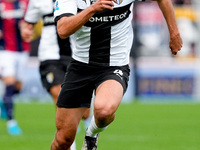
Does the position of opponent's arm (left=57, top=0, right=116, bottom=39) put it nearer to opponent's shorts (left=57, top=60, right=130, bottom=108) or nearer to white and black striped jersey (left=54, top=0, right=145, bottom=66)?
white and black striped jersey (left=54, top=0, right=145, bottom=66)

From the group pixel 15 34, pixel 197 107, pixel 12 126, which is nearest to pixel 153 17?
pixel 197 107

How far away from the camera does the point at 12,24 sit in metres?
11.9

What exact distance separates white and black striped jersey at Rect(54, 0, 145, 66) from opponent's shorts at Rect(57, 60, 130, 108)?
6 cm

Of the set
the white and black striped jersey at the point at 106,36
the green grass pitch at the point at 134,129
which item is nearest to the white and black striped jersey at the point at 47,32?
the green grass pitch at the point at 134,129

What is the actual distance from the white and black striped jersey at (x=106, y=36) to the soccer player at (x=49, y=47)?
201cm

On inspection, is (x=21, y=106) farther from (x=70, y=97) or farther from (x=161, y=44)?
(x=70, y=97)

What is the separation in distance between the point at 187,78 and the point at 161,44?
183cm

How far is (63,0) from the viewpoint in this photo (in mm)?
5836

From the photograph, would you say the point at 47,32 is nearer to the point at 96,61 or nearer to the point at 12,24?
the point at 96,61

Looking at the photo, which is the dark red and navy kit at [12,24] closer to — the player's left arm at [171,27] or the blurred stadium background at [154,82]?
the blurred stadium background at [154,82]

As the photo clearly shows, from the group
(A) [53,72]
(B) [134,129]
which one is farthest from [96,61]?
(B) [134,129]

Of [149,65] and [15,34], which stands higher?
[15,34]

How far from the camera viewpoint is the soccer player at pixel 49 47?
325 inches

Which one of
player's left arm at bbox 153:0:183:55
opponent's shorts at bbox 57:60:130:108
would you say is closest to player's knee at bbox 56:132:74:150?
opponent's shorts at bbox 57:60:130:108
